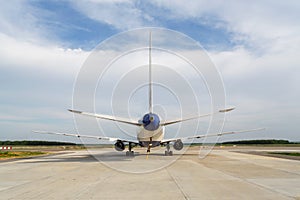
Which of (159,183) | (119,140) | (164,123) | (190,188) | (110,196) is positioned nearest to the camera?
A: (110,196)

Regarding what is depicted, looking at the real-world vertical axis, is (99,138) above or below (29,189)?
above

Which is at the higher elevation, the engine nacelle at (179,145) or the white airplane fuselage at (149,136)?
the white airplane fuselage at (149,136)

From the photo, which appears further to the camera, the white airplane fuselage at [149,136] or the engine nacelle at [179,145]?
the engine nacelle at [179,145]

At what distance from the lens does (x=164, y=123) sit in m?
31.8

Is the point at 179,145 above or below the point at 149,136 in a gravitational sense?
below

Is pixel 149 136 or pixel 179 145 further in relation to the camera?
pixel 179 145

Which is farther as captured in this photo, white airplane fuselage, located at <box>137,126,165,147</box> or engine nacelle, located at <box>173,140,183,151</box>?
engine nacelle, located at <box>173,140,183,151</box>

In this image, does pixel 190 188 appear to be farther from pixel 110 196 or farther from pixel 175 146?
pixel 175 146

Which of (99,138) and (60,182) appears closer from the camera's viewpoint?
(60,182)

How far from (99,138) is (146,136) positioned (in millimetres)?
6015

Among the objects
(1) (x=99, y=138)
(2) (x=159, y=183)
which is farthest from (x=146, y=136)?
(2) (x=159, y=183)

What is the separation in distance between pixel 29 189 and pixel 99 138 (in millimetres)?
23480

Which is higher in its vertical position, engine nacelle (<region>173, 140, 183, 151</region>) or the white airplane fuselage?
the white airplane fuselage

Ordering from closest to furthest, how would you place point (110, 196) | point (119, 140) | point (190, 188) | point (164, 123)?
point (110, 196) < point (190, 188) < point (164, 123) < point (119, 140)
